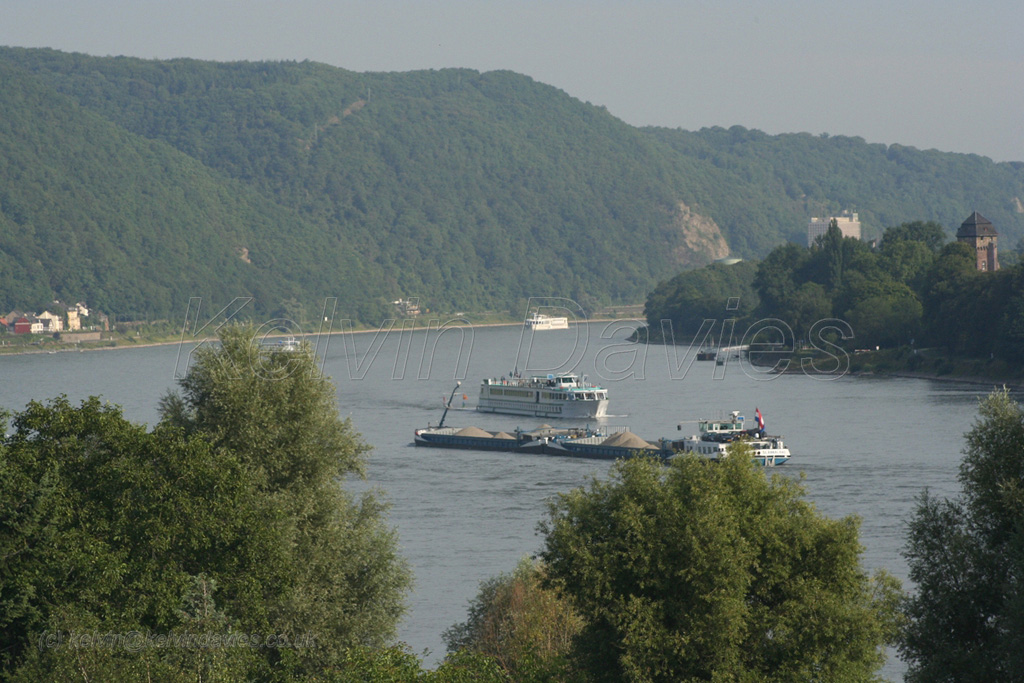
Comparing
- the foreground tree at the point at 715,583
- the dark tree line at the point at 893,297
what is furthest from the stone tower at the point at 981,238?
the foreground tree at the point at 715,583

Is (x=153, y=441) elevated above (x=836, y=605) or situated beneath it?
elevated above

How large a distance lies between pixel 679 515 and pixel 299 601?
5689 mm

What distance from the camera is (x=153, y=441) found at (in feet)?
58.2

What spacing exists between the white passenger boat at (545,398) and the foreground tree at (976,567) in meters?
51.9

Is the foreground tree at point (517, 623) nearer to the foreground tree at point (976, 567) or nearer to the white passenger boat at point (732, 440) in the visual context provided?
the foreground tree at point (976, 567)

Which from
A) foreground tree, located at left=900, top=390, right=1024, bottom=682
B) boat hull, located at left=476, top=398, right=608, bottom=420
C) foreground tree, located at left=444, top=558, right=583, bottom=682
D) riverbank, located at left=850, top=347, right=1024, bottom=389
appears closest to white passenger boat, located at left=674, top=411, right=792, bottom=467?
boat hull, located at left=476, top=398, right=608, bottom=420

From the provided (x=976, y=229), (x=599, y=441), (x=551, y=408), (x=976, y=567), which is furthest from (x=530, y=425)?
(x=976, y=229)

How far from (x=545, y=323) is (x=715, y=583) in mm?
159065

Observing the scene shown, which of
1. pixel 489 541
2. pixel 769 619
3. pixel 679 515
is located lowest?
pixel 489 541

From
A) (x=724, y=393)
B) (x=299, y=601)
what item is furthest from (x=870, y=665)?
(x=724, y=393)

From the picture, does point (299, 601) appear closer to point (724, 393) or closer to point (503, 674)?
point (503, 674)

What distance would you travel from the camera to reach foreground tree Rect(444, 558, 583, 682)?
20422 mm

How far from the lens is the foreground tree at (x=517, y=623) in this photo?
67.0ft

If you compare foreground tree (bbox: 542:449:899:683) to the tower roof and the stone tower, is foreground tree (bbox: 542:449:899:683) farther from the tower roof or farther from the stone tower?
the tower roof
